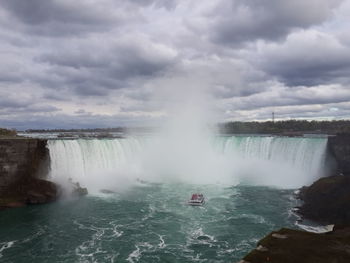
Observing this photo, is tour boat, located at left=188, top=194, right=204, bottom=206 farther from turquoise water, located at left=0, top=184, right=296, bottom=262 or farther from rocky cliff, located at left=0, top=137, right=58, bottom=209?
rocky cliff, located at left=0, top=137, right=58, bottom=209

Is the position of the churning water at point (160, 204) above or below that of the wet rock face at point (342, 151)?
below

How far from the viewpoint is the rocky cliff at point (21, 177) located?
97.8ft

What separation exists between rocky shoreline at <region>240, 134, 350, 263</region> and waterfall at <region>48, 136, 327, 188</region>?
9.76 feet

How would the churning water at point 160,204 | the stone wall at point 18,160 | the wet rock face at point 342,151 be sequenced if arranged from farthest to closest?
the wet rock face at point 342,151 < the stone wall at point 18,160 < the churning water at point 160,204

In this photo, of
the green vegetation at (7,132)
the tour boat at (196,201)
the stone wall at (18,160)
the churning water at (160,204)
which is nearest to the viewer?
the churning water at (160,204)

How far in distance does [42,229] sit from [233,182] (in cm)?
2408

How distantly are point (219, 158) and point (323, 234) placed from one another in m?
37.5

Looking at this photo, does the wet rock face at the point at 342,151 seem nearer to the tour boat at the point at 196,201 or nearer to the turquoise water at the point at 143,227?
the turquoise water at the point at 143,227

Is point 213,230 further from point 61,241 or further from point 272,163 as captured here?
point 272,163

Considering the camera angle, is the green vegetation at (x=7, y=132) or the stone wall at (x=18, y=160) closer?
the stone wall at (x=18, y=160)

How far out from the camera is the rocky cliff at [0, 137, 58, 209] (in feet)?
97.8

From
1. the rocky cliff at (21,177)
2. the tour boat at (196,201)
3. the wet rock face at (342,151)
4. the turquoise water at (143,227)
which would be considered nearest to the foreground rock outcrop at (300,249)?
the turquoise water at (143,227)

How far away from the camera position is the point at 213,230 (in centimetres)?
2183

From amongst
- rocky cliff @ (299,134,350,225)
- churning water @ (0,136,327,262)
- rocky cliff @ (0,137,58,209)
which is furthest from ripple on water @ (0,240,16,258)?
rocky cliff @ (299,134,350,225)
